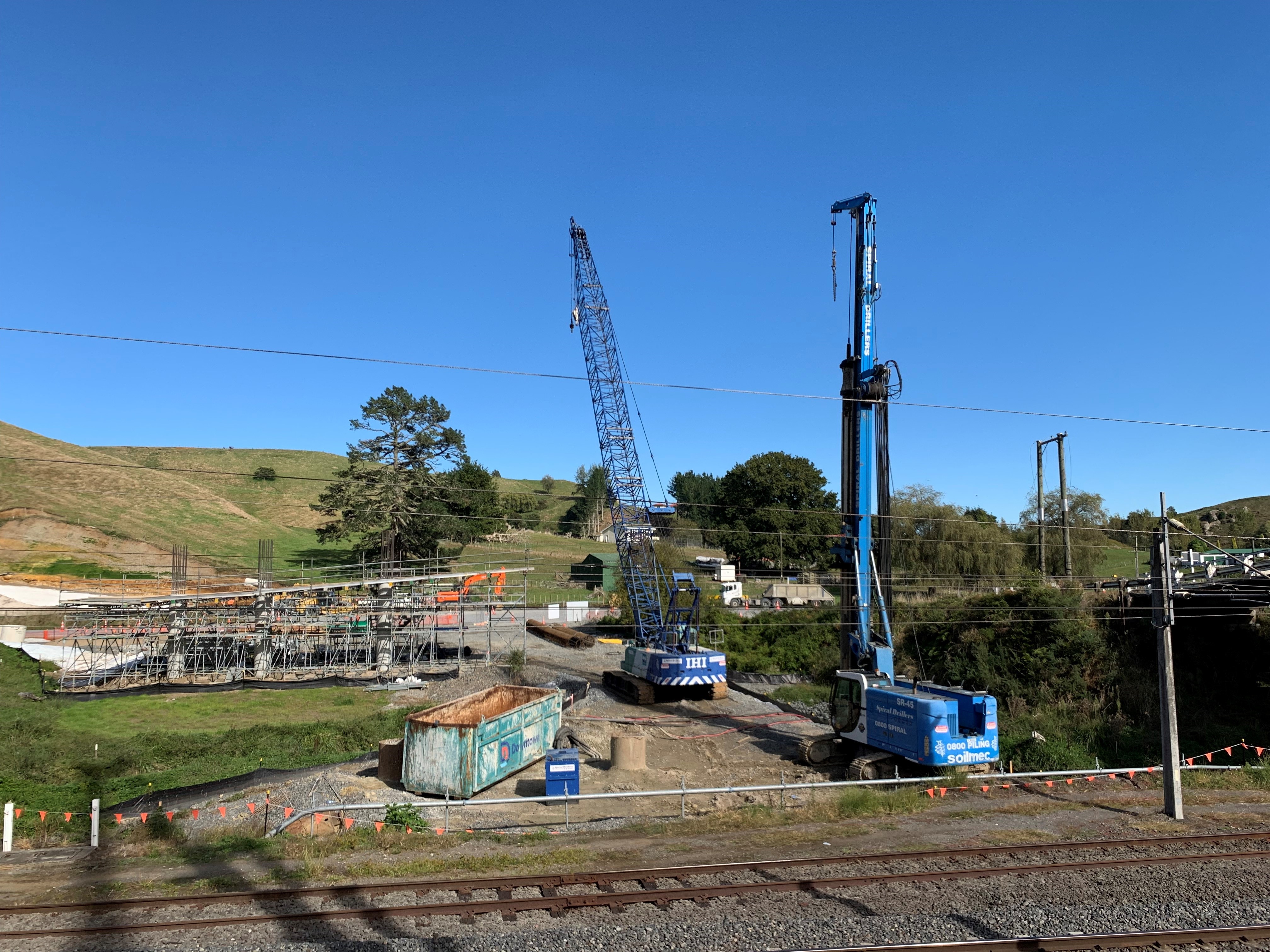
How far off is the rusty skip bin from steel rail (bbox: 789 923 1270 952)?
33.2 feet

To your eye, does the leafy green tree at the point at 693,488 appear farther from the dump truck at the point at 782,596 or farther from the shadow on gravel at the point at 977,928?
the shadow on gravel at the point at 977,928

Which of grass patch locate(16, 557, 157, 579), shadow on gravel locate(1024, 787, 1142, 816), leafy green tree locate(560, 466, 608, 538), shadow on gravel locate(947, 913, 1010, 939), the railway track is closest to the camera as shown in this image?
shadow on gravel locate(947, 913, 1010, 939)

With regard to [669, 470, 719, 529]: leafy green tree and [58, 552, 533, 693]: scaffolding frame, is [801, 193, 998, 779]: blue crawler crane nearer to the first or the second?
[58, 552, 533, 693]: scaffolding frame

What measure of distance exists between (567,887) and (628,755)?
1034 centimetres

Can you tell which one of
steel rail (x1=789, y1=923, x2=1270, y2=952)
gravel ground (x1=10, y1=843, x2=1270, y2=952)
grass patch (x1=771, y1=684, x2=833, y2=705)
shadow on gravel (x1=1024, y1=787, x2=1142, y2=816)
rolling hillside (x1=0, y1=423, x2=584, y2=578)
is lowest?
grass patch (x1=771, y1=684, x2=833, y2=705)

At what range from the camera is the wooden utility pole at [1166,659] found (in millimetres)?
14734

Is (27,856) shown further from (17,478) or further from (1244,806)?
(17,478)

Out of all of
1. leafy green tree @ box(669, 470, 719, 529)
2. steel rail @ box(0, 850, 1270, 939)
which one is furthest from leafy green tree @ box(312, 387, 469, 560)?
leafy green tree @ box(669, 470, 719, 529)

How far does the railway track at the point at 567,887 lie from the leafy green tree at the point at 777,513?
210ft

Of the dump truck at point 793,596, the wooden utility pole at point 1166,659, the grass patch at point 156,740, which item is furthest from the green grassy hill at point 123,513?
the wooden utility pole at point 1166,659

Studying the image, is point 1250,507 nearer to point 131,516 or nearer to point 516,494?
point 516,494

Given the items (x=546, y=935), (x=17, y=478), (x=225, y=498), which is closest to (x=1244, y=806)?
(x=546, y=935)

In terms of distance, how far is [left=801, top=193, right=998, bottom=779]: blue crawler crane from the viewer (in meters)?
18.4

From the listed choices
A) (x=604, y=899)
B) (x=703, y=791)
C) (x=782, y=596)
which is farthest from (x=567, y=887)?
(x=782, y=596)
